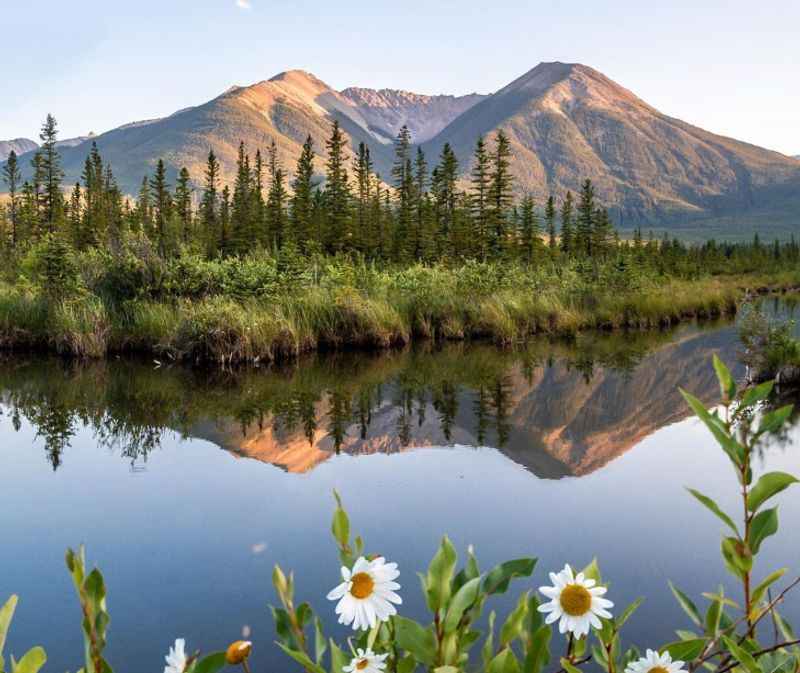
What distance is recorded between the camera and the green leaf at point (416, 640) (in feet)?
4.36

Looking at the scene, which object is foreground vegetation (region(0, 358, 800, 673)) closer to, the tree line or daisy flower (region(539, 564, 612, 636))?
daisy flower (region(539, 564, 612, 636))

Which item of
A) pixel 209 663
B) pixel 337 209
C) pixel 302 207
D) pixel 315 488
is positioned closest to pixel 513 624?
pixel 209 663

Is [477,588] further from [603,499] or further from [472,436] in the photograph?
[472,436]

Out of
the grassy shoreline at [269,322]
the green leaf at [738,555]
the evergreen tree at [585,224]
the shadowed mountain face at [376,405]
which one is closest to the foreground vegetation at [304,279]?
the grassy shoreline at [269,322]

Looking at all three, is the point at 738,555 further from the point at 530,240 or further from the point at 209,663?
the point at 530,240

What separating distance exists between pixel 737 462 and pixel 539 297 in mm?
21344

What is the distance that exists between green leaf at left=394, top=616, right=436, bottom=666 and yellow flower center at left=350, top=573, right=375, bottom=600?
11 centimetres

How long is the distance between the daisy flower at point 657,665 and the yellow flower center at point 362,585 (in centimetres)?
54

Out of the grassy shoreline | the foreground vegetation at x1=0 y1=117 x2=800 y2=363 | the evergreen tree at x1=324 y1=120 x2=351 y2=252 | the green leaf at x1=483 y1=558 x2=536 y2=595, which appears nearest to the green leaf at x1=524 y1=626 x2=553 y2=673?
the green leaf at x1=483 y1=558 x2=536 y2=595

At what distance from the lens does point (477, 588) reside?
1.32 meters

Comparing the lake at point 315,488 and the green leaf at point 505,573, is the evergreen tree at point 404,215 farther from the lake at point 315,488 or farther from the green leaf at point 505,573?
the green leaf at point 505,573

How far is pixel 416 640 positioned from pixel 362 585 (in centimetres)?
16

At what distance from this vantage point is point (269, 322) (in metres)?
15.2

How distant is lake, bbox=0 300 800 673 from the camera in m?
4.54
